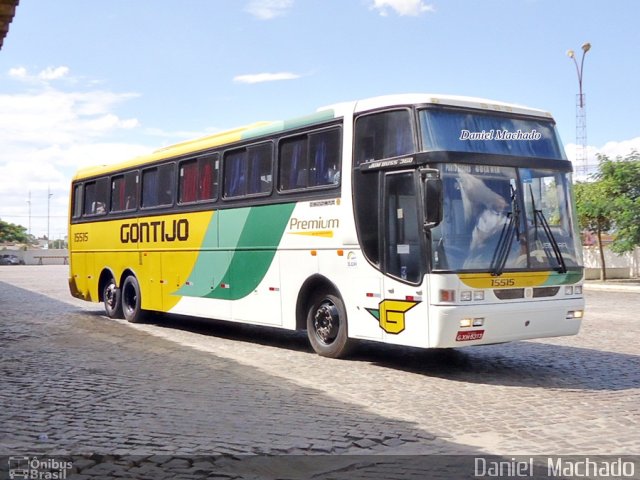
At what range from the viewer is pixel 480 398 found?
9023mm

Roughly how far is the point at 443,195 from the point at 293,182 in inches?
129

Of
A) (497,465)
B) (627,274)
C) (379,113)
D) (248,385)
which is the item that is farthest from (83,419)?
(627,274)

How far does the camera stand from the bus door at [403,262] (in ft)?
33.4

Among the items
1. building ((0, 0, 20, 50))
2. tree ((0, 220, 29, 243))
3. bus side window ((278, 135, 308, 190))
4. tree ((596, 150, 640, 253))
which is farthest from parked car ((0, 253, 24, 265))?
building ((0, 0, 20, 50))

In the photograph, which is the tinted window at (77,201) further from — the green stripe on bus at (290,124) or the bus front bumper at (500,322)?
the bus front bumper at (500,322)

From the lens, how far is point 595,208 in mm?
35312

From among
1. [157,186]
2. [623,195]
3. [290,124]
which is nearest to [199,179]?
[157,186]

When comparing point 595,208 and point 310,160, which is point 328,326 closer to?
point 310,160

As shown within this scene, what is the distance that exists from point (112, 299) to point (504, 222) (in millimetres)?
11373

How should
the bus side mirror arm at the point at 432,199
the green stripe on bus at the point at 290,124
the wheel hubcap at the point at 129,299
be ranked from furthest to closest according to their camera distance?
the wheel hubcap at the point at 129,299 < the green stripe on bus at the point at 290,124 < the bus side mirror arm at the point at 432,199

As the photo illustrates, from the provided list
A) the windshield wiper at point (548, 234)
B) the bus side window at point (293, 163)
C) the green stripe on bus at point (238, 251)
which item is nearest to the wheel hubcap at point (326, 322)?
the green stripe on bus at point (238, 251)

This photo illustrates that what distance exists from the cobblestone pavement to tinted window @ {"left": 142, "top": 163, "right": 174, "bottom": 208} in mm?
3138

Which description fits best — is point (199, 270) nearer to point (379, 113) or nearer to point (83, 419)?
point (379, 113)

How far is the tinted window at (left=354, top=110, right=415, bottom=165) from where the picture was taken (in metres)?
10.6
